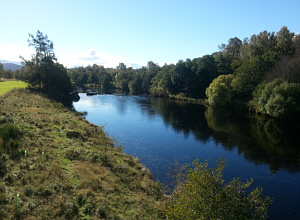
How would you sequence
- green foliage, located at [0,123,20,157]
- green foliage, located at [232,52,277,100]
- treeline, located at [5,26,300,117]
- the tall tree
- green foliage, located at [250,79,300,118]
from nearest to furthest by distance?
green foliage, located at [0,123,20,157] → green foliage, located at [250,79,300,118] → treeline, located at [5,26,300,117] → green foliage, located at [232,52,277,100] → the tall tree

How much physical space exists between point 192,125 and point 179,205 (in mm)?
36721

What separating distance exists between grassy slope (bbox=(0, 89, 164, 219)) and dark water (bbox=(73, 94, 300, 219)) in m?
4.65

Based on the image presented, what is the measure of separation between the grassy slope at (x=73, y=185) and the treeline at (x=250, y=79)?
46460 millimetres

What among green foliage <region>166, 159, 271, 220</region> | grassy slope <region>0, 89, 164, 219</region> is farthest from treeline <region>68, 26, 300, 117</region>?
green foliage <region>166, 159, 271, 220</region>

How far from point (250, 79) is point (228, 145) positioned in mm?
42108

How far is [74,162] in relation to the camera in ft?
62.6

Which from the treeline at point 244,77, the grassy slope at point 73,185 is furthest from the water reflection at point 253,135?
the grassy slope at point 73,185

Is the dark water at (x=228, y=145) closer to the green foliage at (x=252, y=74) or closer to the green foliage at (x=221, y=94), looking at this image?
the green foliage at (x=252, y=74)

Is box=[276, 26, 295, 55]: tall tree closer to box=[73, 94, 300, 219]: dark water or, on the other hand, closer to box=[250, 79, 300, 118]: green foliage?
box=[250, 79, 300, 118]: green foliage

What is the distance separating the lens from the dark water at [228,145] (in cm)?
2159

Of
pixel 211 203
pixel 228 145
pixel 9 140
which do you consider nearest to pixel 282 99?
pixel 228 145

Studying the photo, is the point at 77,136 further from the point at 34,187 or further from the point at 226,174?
the point at 226,174

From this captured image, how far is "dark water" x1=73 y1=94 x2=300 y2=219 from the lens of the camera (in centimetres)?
2159

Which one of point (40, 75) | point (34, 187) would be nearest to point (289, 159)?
point (34, 187)
